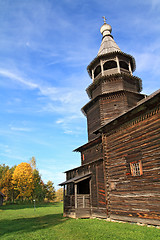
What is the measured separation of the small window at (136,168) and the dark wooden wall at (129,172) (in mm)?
247

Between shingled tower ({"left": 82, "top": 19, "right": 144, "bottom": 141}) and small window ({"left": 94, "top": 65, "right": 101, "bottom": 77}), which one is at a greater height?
small window ({"left": 94, "top": 65, "right": 101, "bottom": 77})

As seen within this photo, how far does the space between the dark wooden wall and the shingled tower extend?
5.43 metres

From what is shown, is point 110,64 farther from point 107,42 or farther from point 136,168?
point 136,168

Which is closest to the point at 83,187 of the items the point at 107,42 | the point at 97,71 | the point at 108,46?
the point at 97,71

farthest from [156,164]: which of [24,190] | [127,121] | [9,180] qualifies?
[9,180]

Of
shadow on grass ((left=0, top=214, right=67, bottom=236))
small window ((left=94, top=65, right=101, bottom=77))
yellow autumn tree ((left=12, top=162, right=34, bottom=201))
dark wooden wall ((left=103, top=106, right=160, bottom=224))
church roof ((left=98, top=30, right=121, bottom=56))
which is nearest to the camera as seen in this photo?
dark wooden wall ((left=103, top=106, right=160, bottom=224))

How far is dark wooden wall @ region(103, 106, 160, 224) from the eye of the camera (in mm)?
10211

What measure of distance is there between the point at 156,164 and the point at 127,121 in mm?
3909

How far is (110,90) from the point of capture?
815 inches

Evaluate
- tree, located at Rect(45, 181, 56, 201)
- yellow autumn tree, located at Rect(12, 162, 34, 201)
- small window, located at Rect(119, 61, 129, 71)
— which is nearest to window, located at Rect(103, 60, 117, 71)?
small window, located at Rect(119, 61, 129, 71)

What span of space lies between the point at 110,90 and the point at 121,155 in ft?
32.6

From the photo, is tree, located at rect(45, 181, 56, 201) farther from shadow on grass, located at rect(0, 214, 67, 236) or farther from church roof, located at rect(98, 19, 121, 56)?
church roof, located at rect(98, 19, 121, 56)

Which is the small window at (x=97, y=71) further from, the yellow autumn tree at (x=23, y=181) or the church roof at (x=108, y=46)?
the yellow autumn tree at (x=23, y=181)

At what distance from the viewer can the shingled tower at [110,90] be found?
19.5 m
